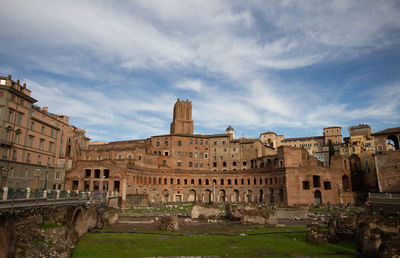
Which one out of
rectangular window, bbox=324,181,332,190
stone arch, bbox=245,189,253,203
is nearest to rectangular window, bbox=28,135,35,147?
stone arch, bbox=245,189,253,203

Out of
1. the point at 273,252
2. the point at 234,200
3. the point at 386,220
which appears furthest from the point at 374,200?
the point at 234,200

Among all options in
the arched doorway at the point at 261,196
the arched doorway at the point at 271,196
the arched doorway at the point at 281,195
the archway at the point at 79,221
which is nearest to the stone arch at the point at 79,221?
the archway at the point at 79,221

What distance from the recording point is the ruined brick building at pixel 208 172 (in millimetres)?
57000

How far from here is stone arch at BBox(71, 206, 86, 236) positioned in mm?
23644

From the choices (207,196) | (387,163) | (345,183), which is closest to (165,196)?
(207,196)

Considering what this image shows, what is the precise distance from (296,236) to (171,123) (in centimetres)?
7068

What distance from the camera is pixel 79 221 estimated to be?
2436cm

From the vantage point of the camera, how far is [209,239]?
21625mm

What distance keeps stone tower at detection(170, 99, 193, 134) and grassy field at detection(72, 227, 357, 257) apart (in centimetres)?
6292

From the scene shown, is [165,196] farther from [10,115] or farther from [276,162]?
[10,115]

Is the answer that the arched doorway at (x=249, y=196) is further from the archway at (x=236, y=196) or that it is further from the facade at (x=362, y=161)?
the facade at (x=362, y=161)

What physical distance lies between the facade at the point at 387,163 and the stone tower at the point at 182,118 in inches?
1979

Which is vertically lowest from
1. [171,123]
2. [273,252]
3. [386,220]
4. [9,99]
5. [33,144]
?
[273,252]

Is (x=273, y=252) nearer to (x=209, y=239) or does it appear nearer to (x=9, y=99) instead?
(x=209, y=239)
